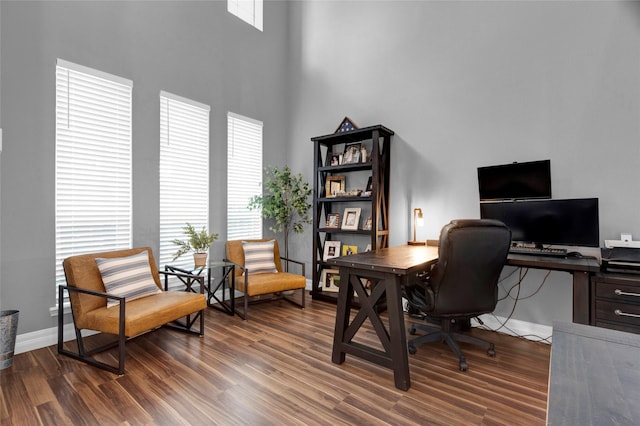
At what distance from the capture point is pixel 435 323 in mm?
3287

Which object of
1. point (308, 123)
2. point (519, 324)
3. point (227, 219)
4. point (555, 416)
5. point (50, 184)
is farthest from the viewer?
point (308, 123)

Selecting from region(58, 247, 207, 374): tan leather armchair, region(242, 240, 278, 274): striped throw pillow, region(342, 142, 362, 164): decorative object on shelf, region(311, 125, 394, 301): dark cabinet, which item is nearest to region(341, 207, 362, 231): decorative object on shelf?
region(311, 125, 394, 301): dark cabinet

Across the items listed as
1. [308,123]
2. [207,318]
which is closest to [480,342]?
[207,318]

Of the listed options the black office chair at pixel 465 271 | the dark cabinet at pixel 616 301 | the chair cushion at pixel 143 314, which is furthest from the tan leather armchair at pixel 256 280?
the dark cabinet at pixel 616 301

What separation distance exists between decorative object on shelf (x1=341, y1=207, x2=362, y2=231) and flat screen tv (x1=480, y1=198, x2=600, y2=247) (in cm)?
153

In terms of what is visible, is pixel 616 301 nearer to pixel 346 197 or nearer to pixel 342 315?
pixel 342 315

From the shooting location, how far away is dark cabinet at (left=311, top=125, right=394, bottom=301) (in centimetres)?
390

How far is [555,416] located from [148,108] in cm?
393

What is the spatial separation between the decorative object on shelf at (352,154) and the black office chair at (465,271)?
6.49 feet

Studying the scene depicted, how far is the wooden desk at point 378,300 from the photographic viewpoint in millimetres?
2172

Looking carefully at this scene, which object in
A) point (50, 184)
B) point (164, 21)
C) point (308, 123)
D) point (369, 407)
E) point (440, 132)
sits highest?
point (164, 21)

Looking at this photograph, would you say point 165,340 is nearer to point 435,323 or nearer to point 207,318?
point 207,318

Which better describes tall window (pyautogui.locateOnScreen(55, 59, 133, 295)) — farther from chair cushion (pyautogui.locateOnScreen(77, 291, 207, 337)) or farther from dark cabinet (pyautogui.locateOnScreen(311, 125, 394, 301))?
dark cabinet (pyautogui.locateOnScreen(311, 125, 394, 301))

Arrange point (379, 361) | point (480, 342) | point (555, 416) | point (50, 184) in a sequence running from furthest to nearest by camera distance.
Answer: point (50, 184)
point (480, 342)
point (379, 361)
point (555, 416)
